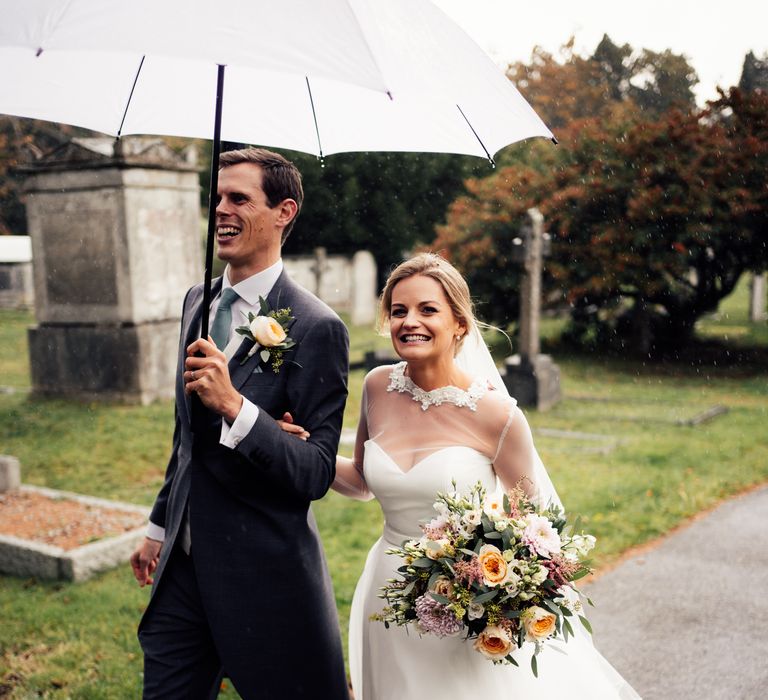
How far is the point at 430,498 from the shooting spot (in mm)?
3043

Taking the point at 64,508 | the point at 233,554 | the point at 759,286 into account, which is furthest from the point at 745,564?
the point at 759,286

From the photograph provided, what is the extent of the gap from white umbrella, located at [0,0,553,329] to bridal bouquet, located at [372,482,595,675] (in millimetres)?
1110

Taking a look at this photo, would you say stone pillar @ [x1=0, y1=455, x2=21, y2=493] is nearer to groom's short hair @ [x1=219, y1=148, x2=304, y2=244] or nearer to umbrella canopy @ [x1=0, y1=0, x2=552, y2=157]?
umbrella canopy @ [x1=0, y1=0, x2=552, y2=157]

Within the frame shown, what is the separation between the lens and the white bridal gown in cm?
297

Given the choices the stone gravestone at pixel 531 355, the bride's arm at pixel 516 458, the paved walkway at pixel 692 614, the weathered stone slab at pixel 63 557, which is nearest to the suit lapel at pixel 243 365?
the bride's arm at pixel 516 458

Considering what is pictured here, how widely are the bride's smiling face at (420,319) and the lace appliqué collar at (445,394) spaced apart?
0.15 m

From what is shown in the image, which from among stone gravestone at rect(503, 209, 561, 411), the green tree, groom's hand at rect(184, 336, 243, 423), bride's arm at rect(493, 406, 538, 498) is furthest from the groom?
the green tree

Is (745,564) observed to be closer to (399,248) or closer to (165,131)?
(165,131)

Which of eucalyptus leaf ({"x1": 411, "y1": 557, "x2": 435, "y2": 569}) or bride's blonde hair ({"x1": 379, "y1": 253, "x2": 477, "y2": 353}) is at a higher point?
bride's blonde hair ({"x1": 379, "y1": 253, "x2": 477, "y2": 353})

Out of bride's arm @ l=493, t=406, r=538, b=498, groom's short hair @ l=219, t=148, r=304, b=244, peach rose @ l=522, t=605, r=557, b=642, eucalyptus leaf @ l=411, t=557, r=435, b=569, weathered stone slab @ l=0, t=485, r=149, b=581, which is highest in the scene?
groom's short hair @ l=219, t=148, r=304, b=244

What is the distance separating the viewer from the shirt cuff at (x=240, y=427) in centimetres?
248

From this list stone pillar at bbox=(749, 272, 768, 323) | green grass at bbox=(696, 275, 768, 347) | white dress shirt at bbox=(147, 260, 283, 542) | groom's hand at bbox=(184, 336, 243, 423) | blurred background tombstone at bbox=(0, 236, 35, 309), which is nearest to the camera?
groom's hand at bbox=(184, 336, 243, 423)

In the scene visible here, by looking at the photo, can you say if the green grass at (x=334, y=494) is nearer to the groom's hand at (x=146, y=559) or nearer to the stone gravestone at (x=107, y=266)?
the stone gravestone at (x=107, y=266)

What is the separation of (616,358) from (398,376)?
652 inches
